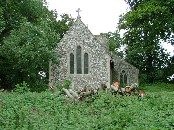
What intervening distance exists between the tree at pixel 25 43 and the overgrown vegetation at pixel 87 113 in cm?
1334

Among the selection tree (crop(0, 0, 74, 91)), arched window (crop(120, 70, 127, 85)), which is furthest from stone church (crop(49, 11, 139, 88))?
arched window (crop(120, 70, 127, 85))

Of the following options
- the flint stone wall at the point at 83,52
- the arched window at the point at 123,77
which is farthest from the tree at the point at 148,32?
the flint stone wall at the point at 83,52

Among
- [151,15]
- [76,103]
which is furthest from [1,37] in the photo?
[76,103]

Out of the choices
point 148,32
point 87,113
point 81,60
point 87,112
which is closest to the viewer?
point 87,113

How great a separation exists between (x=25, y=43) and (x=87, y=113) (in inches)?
762

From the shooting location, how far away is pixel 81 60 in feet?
133

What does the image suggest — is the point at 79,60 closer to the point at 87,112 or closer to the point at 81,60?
the point at 81,60

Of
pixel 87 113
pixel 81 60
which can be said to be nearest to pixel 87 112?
pixel 87 113

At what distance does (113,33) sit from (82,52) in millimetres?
30662

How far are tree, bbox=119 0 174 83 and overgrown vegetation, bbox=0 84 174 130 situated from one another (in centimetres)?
2036

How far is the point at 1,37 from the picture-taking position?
3856cm

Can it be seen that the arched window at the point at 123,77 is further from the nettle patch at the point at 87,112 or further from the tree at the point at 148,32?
the nettle patch at the point at 87,112

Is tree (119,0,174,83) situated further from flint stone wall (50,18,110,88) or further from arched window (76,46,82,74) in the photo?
arched window (76,46,82,74)

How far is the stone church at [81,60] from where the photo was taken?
39.8 meters
